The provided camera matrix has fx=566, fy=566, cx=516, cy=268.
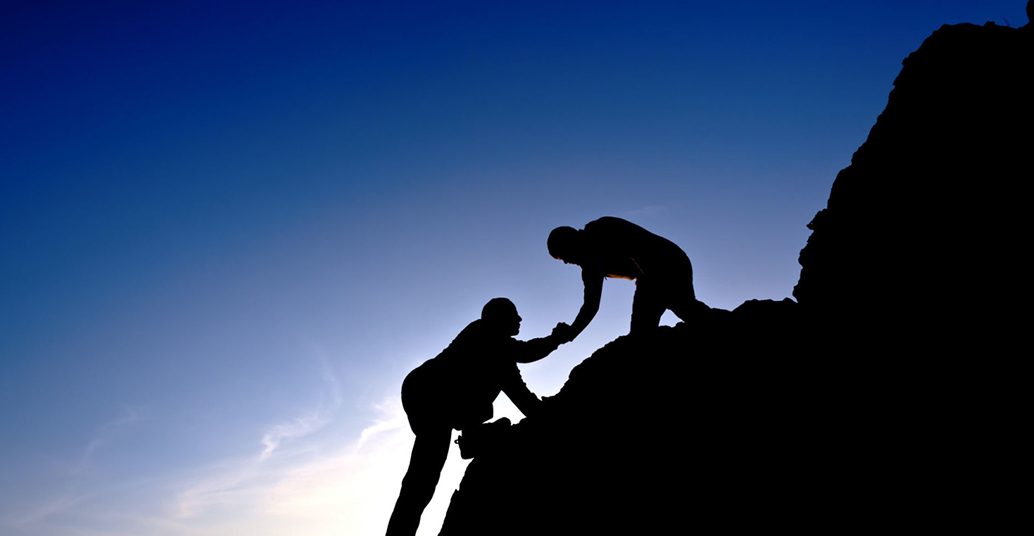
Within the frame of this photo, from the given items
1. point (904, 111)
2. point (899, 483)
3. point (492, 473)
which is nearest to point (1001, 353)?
point (899, 483)

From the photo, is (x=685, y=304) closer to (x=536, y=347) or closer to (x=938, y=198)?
(x=536, y=347)

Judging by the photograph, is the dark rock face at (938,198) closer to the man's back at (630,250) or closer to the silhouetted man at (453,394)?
the man's back at (630,250)

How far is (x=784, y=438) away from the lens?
4.45 meters

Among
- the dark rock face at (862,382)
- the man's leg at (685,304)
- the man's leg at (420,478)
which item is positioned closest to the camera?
the dark rock face at (862,382)

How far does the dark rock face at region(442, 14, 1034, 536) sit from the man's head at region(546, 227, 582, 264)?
1.55 m

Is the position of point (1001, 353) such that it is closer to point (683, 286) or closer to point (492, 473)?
point (683, 286)

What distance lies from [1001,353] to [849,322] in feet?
3.58

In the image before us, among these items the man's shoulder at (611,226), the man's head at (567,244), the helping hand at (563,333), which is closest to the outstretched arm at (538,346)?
the helping hand at (563,333)

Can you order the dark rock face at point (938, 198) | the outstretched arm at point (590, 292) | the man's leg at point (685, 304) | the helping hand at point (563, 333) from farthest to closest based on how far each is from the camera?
1. the helping hand at point (563, 333)
2. the outstretched arm at point (590, 292)
3. the man's leg at point (685, 304)
4. the dark rock face at point (938, 198)

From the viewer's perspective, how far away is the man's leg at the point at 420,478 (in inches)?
233

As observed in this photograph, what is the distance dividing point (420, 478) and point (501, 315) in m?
1.97

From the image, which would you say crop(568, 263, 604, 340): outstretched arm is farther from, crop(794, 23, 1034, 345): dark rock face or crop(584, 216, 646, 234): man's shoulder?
crop(794, 23, 1034, 345): dark rock face

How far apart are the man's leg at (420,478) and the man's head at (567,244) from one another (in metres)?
2.49

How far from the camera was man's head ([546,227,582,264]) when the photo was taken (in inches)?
273
